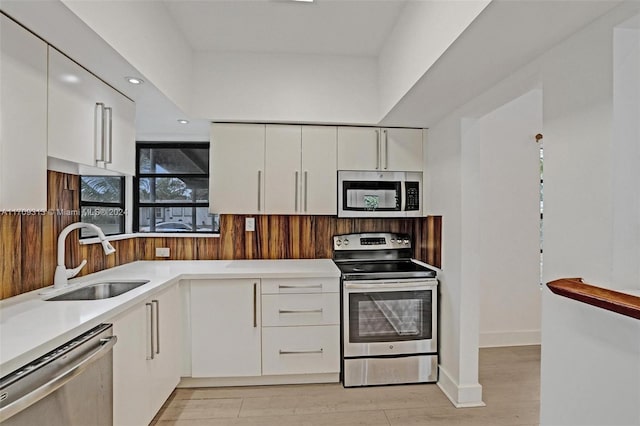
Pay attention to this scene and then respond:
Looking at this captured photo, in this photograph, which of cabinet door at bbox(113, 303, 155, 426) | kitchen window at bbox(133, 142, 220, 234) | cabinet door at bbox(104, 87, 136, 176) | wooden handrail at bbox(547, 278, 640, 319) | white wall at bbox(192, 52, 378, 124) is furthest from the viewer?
kitchen window at bbox(133, 142, 220, 234)

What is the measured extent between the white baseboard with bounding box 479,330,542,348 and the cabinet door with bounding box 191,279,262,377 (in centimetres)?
230

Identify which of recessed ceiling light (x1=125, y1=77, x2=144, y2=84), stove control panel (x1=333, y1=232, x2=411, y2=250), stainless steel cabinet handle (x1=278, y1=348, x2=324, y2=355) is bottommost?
stainless steel cabinet handle (x1=278, y1=348, x2=324, y2=355)

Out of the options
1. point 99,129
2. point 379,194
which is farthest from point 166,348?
point 379,194

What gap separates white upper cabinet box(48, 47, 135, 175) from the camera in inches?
62.0

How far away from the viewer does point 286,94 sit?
278 cm

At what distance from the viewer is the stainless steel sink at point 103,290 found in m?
2.04

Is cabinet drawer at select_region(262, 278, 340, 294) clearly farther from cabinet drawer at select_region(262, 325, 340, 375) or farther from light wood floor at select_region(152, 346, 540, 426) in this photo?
light wood floor at select_region(152, 346, 540, 426)

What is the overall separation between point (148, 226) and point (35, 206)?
73.5 inches

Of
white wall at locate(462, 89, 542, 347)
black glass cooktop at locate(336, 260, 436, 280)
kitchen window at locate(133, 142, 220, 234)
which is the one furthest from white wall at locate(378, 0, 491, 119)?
kitchen window at locate(133, 142, 220, 234)

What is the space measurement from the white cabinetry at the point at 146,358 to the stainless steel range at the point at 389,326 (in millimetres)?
1257

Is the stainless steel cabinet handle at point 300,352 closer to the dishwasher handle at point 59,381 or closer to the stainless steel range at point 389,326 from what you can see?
the stainless steel range at point 389,326

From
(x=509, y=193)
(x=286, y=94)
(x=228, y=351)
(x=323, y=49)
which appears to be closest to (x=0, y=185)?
(x=228, y=351)

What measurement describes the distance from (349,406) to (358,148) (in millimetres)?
2017

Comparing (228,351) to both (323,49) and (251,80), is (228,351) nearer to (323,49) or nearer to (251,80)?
(251,80)
